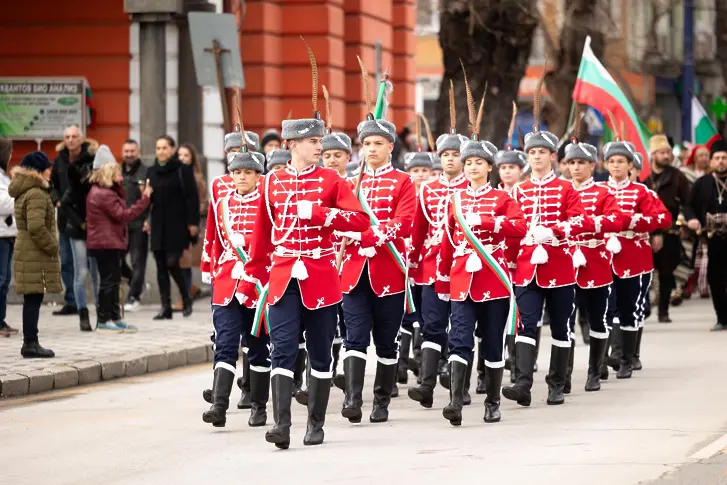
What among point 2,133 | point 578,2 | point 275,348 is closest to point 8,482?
point 275,348

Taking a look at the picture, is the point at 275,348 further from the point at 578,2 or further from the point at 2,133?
the point at 578,2

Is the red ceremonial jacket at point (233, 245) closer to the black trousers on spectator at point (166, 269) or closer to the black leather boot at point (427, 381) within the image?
the black leather boot at point (427, 381)

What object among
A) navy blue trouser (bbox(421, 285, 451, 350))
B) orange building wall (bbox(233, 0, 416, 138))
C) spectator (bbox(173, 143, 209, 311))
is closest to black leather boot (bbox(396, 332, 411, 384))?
navy blue trouser (bbox(421, 285, 451, 350))

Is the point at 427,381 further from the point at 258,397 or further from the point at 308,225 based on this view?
the point at 308,225

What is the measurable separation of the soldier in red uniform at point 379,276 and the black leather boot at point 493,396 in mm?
693

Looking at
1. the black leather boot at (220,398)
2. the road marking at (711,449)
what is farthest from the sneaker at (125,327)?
the road marking at (711,449)

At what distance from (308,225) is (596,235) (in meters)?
3.95

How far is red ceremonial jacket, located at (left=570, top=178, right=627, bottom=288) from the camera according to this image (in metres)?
13.8

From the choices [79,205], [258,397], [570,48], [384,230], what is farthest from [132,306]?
[570,48]

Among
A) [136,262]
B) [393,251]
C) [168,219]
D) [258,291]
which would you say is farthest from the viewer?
[136,262]

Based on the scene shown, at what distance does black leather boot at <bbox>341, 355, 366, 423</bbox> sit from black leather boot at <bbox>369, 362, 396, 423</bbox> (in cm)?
20

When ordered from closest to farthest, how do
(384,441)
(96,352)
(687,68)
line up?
(384,441) → (96,352) → (687,68)

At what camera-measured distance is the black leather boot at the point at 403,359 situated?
14352 millimetres

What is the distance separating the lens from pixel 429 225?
Result: 44.0ft
